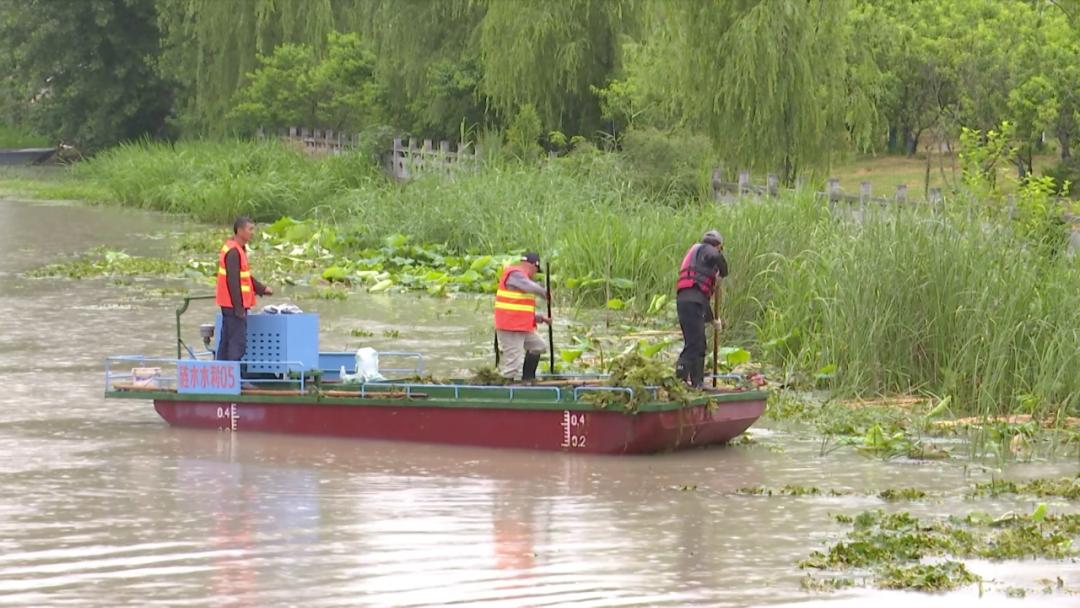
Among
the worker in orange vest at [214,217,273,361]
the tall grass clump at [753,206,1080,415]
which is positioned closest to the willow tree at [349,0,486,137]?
the tall grass clump at [753,206,1080,415]

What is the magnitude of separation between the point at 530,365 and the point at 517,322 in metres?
0.41

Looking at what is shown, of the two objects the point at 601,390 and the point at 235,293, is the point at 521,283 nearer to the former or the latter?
the point at 601,390

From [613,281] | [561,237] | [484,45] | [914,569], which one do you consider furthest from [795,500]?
[484,45]

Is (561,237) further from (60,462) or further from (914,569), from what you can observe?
(914,569)

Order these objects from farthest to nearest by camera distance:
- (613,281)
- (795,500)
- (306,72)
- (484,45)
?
1. (306,72)
2. (484,45)
3. (613,281)
4. (795,500)

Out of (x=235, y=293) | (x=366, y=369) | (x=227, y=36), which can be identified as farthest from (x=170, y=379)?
(x=227, y=36)

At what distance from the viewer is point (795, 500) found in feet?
44.7

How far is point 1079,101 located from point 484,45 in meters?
13.4

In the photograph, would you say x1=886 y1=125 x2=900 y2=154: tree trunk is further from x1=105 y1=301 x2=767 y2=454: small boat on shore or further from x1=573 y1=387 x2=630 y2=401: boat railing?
x1=573 y1=387 x2=630 y2=401: boat railing

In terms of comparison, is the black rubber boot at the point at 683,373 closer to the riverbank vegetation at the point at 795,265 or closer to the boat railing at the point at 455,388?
the boat railing at the point at 455,388

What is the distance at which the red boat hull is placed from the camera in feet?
49.6

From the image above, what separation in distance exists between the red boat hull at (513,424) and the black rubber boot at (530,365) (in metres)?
0.92

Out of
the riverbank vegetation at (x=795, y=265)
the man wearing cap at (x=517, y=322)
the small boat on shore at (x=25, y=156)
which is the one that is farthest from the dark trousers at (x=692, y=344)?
the small boat on shore at (x=25, y=156)

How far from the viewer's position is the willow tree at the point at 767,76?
30000mm
